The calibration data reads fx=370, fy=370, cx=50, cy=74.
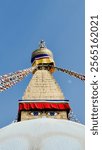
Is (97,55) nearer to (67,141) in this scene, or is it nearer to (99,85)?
(99,85)

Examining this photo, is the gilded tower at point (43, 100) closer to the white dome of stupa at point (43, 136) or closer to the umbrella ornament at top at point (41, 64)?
the umbrella ornament at top at point (41, 64)

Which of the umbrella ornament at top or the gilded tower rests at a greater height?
the umbrella ornament at top

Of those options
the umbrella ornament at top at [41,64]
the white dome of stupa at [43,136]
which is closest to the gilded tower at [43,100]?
the umbrella ornament at top at [41,64]

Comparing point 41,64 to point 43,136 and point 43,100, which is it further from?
point 43,136

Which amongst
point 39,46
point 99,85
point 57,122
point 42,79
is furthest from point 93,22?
point 39,46

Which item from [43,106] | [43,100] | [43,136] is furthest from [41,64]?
[43,136]

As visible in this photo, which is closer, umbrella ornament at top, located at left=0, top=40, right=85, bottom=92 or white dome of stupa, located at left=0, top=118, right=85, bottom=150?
white dome of stupa, located at left=0, top=118, right=85, bottom=150

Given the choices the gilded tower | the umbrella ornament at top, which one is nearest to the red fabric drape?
the gilded tower

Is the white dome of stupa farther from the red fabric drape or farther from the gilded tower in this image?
the red fabric drape
